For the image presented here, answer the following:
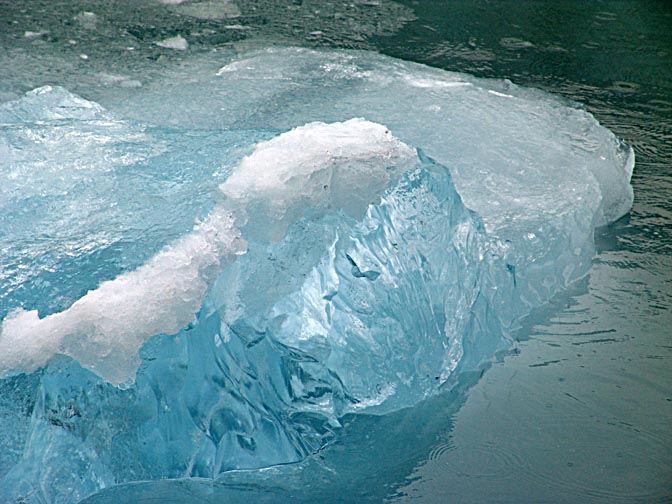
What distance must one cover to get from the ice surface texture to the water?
0.06 meters

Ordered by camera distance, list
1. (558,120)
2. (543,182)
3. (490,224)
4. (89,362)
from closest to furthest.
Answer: (89,362) < (490,224) < (543,182) < (558,120)

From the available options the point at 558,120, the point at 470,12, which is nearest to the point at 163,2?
the point at 470,12

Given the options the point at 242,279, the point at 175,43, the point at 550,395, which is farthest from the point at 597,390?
the point at 175,43

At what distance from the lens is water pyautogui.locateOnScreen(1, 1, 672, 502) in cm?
145

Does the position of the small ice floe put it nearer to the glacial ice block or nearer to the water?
the water

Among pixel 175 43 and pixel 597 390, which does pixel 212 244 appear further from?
pixel 175 43

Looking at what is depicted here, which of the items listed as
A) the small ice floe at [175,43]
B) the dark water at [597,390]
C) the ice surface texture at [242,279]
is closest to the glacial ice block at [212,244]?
the ice surface texture at [242,279]

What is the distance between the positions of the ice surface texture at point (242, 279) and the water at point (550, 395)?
0.06m

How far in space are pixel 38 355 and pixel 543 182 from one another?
4.10ft

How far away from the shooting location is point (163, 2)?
143 inches

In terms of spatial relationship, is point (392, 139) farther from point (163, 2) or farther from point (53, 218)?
point (163, 2)

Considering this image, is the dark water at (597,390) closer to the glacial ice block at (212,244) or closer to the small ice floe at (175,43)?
the glacial ice block at (212,244)

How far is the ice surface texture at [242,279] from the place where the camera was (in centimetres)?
141

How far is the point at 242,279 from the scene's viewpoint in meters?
1.51
